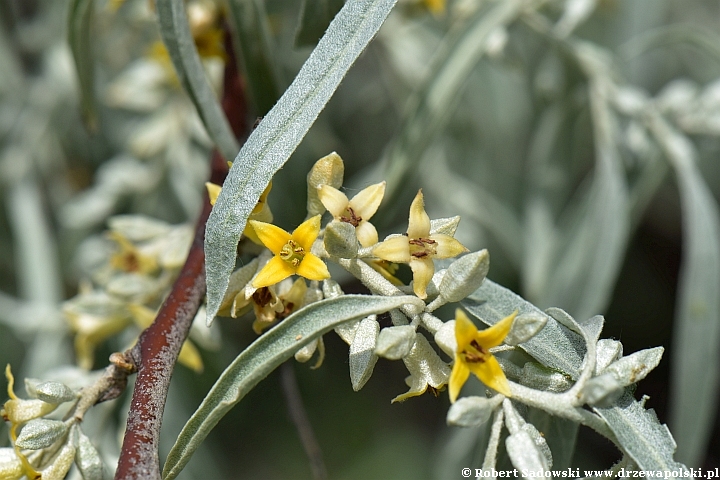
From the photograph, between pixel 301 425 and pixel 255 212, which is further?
pixel 301 425

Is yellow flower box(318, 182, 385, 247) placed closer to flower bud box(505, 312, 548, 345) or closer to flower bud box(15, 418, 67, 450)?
flower bud box(505, 312, 548, 345)

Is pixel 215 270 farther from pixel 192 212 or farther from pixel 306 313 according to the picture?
pixel 192 212

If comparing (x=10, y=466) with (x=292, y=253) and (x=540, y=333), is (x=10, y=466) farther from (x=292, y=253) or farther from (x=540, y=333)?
(x=540, y=333)

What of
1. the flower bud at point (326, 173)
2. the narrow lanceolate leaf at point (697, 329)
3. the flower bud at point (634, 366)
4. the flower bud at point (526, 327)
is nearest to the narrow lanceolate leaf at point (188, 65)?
the flower bud at point (326, 173)

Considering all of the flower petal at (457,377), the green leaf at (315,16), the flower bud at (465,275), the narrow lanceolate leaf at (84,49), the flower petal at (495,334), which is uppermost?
the narrow lanceolate leaf at (84,49)

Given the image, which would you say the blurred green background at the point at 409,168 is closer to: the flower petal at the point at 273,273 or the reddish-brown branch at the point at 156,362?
→ the reddish-brown branch at the point at 156,362

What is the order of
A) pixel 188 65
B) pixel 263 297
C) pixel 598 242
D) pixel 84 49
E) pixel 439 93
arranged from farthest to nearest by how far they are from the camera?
pixel 598 242
pixel 439 93
pixel 84 49
pixel 188 65
pixel 263 297

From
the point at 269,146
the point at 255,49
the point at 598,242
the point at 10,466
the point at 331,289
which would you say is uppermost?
the point at 255,49

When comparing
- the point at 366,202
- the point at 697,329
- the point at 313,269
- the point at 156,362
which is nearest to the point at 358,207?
the point at 366,202
